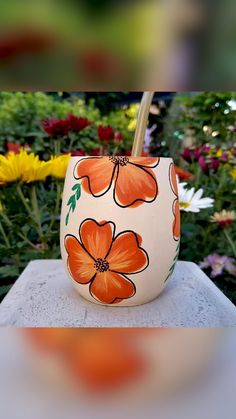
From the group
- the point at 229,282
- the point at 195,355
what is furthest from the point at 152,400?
the point at 229,282

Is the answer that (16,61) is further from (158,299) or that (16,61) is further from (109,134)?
(109,134)

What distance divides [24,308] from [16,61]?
13.0 inches

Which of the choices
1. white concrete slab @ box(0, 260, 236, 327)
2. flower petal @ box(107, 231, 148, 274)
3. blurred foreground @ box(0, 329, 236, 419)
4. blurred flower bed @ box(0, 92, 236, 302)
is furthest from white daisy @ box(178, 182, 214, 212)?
blurred foreground @ box(0, 329, 236, 419)

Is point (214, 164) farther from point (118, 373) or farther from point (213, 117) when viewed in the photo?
point (118, 373)

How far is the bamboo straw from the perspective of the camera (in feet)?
1.23

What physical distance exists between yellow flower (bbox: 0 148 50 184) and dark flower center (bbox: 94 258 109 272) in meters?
0.21

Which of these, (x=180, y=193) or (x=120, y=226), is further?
(x=180, y=193)

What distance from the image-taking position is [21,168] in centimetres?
54

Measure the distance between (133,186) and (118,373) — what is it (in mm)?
268

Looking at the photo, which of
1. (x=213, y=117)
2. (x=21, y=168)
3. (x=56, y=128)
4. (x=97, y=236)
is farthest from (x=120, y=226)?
(x=213, y=117)

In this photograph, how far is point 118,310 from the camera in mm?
406

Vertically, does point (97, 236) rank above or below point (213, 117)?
below

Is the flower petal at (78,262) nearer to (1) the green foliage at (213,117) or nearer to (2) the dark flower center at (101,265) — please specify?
(2) the dark flower center at (101,265)

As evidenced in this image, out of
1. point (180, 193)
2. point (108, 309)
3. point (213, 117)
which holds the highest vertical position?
point (213, 117)
